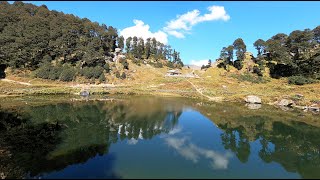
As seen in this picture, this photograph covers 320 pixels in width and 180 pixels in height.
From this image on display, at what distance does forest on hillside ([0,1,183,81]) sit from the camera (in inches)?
4146

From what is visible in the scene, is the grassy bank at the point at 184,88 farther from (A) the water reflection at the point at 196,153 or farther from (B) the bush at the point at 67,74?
(A) the water reflection at the point at 196,153

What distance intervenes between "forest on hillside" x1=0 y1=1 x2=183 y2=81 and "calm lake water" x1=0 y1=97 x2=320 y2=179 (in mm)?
46665

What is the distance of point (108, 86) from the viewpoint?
100 meters

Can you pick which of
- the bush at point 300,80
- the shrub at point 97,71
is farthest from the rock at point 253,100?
the shrub at point 97,71

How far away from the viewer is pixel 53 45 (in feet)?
375

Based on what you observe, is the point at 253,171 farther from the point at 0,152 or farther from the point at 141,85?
the point at 141,85

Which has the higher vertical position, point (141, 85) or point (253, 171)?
point (141, 85)

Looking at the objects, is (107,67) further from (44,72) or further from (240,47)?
(240,47)

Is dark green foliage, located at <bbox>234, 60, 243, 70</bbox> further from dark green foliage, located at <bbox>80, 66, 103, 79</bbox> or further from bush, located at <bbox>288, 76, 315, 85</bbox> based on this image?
dark green foliage, located at <bbox>80, 66, 103, 79</bbox>

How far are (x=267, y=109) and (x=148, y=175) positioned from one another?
170ft

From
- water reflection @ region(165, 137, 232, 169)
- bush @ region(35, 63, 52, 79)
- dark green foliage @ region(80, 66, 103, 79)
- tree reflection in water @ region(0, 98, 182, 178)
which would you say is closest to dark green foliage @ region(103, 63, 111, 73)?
dark green foliage @ region(80, 66, 103, 79)

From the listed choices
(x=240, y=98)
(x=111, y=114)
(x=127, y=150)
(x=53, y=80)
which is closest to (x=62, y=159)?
(x=127, y=150)

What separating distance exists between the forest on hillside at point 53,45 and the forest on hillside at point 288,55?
5204 centimetres

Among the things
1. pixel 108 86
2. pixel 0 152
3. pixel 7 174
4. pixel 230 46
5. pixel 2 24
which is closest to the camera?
pixel 7 174
